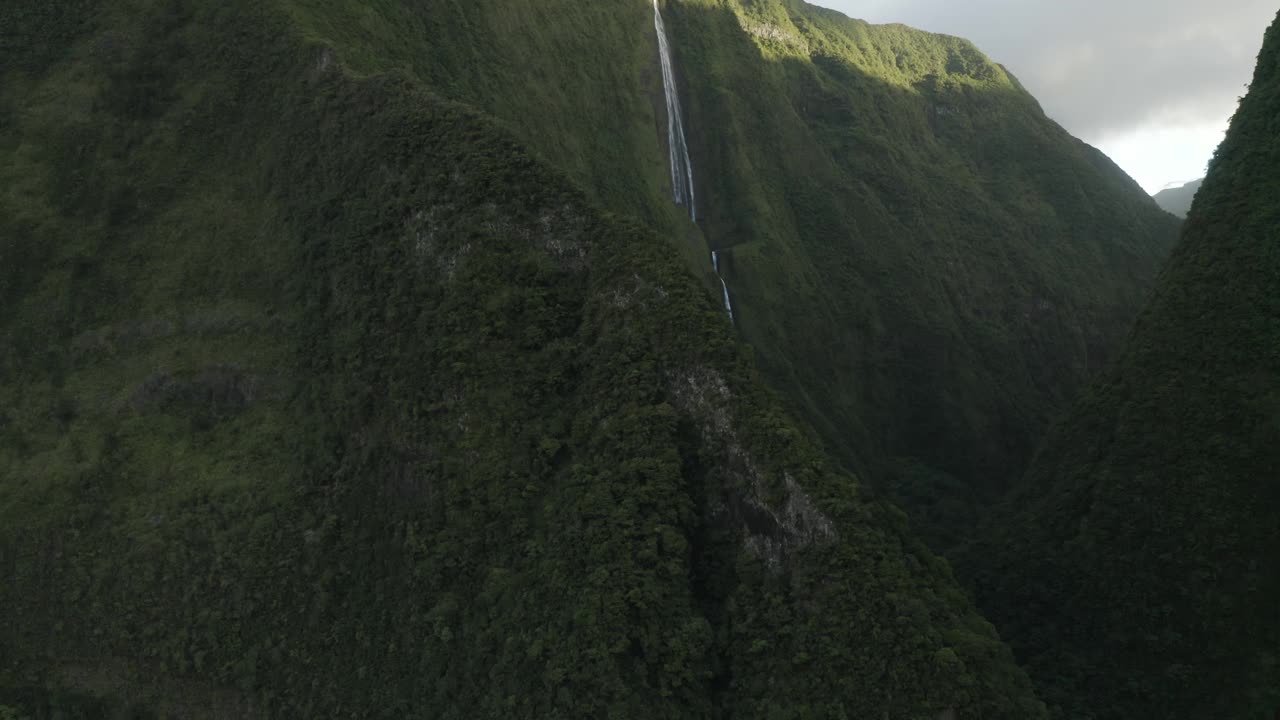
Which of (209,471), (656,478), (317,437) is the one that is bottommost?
(209,471)

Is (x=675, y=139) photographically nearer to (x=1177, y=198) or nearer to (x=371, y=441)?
(x=371, y=441)

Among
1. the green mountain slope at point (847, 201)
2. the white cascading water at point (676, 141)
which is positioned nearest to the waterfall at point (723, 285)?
the white cascading water at point (676, 141)

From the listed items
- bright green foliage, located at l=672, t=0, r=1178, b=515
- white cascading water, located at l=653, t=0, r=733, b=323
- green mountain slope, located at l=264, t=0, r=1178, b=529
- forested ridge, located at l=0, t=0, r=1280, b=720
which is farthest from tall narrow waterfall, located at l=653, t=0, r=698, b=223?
forested ridge, located at l=0, t=0, r=1280, b=720

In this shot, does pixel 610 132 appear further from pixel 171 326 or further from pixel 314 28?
pixel 171 326

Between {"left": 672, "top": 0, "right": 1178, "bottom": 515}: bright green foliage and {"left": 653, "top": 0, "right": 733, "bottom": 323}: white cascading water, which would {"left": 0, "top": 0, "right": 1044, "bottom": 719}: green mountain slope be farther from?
{"left": 653, "top": 0, "right": 733, "bottom": 323}: white cascading water

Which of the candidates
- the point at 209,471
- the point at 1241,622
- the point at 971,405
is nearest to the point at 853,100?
the point at 971,405

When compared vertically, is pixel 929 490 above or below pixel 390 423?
below

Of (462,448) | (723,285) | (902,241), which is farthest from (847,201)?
(462,448)
